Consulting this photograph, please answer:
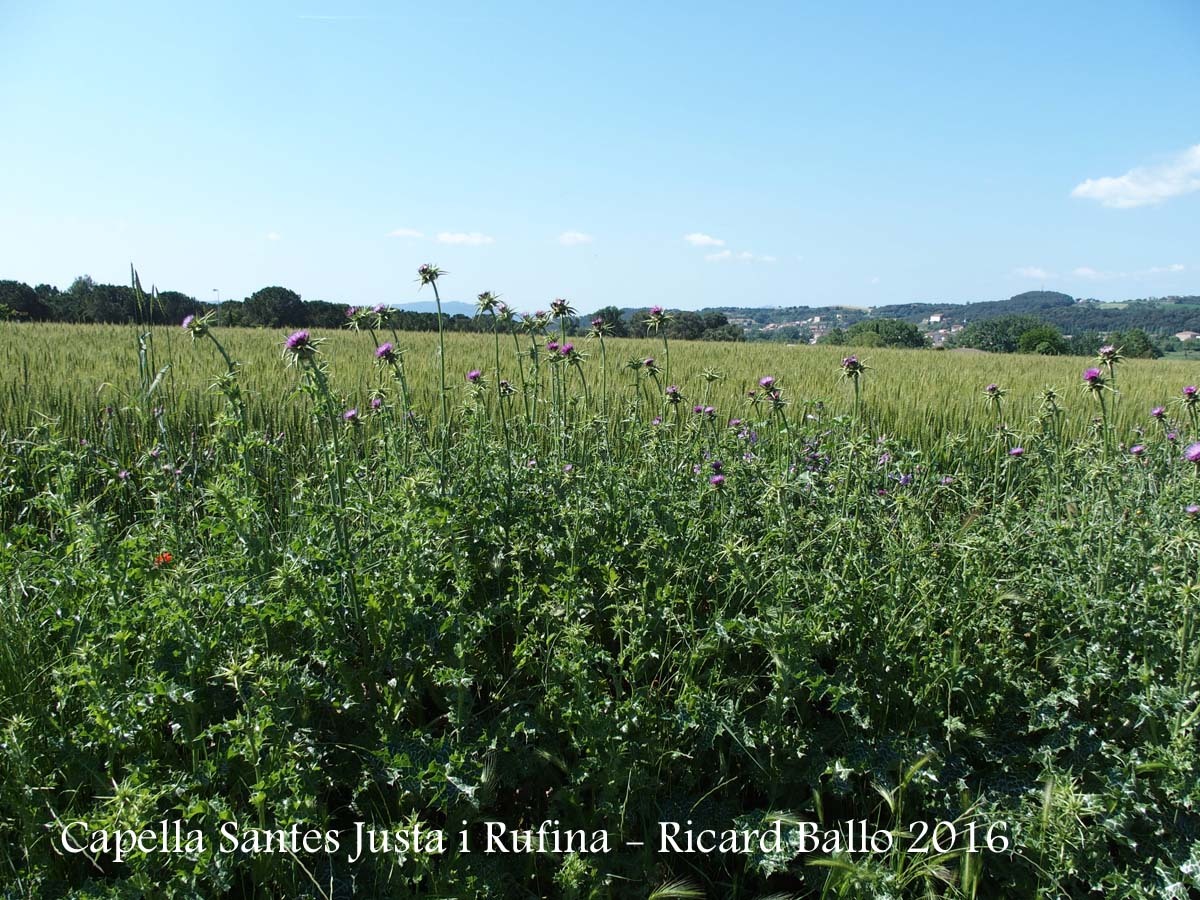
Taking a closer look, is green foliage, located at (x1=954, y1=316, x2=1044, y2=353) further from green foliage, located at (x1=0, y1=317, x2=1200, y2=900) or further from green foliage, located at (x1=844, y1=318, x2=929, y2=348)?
green foliage, located at (x1=0, y1=317, x2=1200, y2=900)

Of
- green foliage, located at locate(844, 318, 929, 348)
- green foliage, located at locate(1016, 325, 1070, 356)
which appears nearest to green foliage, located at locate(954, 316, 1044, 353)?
green foliage, located at locate(1016, 325, 1070, 356)

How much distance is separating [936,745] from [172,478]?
3.01 metres

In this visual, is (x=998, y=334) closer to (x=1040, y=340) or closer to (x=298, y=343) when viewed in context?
(x=1040, y=340)

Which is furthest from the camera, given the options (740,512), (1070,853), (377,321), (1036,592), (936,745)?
(377,321)

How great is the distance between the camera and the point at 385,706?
192 centimetres

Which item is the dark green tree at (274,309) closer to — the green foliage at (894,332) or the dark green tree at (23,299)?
the dark green tree at (23,299)

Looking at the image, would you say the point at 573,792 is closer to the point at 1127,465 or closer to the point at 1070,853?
the point at 1070,853

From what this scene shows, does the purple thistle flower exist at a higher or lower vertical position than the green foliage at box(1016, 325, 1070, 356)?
lower

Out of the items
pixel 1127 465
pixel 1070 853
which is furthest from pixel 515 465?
pixel 1127 465

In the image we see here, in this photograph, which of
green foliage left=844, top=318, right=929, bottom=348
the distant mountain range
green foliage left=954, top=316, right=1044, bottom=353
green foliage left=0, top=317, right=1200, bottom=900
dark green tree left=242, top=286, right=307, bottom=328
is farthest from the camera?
the distant mountain range

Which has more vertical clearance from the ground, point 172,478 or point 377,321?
point 377,321

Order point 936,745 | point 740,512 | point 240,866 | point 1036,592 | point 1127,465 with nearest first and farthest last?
point 240,866, point 936,745, point 1036,592, point 740,512, point 1127,465

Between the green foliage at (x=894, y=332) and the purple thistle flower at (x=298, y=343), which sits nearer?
the purple thistle flower at (x=298, y=343)

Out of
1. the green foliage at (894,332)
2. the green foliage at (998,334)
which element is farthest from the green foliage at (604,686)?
the green foliage at (998,334)
